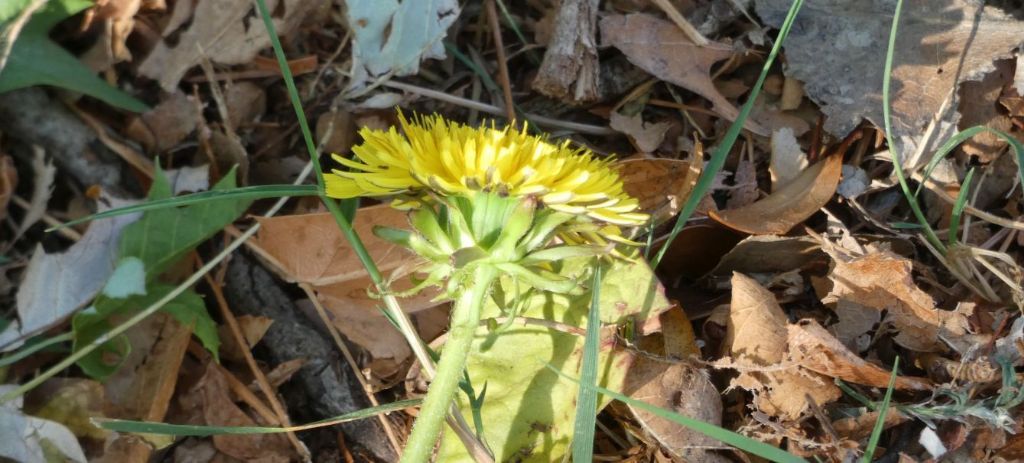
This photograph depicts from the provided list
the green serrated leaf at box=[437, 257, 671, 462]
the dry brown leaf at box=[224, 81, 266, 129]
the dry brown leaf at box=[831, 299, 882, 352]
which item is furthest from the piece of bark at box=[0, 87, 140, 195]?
the dry brown leaf at box=[831, 299, 882, 352]

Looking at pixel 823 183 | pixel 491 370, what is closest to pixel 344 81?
pixel 491 370

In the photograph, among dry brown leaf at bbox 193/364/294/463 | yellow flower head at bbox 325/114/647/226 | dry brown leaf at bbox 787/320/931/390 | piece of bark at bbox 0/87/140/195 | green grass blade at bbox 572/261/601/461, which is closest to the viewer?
yellow flower head at bbox 325/114/647/226

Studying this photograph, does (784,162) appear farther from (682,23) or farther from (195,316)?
(195,316)

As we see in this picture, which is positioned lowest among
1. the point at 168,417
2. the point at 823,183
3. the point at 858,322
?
the point at 168,417

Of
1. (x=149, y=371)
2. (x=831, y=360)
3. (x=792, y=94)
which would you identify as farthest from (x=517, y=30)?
(x=149, y=371)

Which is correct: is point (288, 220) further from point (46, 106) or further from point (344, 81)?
point (46, 106)

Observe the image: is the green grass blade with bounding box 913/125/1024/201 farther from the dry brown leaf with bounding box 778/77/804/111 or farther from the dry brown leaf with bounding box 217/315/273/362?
the dry brown leaf with bounding box 217/315/273/362
